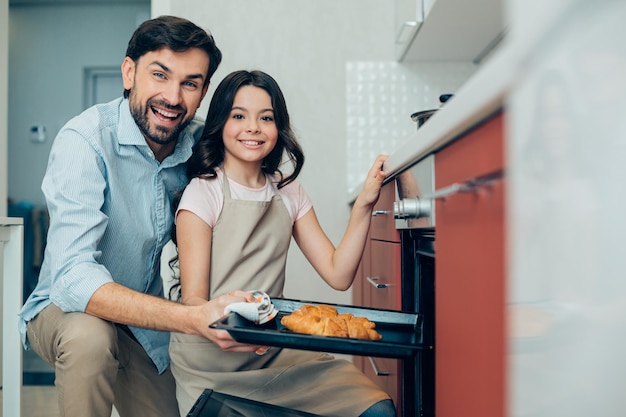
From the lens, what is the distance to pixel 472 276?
2.58 ft

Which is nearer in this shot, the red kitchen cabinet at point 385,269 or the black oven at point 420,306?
the black oven at point 420,306

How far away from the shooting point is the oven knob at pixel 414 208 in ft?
3.52

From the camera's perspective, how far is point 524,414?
1.81 ft

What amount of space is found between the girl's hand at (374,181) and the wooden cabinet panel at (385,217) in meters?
0.03

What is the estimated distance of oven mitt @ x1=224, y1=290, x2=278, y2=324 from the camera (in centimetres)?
113

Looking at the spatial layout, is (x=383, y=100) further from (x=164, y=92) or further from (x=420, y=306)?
(x=420, y=306)

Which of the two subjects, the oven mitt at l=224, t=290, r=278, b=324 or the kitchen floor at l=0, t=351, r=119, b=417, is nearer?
the oven mitt at l=224, t=290, r=278, b=324

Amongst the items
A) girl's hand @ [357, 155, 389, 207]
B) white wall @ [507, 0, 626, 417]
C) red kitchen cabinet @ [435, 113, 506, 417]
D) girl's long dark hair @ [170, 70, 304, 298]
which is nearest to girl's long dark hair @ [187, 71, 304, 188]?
girl's long dark hair @ [170, 70, 304, 298]

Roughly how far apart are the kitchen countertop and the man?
618 millimetres

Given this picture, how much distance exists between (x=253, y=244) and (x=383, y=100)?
155 cm

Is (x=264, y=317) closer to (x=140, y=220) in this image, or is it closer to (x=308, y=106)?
(x=140, y=220)

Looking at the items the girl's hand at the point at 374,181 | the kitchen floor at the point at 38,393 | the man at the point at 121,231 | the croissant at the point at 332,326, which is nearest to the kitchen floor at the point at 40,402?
the kitchen floor at the point at 38,393

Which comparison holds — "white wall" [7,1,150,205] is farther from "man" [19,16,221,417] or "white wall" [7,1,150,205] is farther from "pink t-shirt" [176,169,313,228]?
"pink t-shirt" [176,169,313,228]

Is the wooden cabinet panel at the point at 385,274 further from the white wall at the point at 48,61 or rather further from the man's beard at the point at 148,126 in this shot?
the white wall at the point at 48,61
